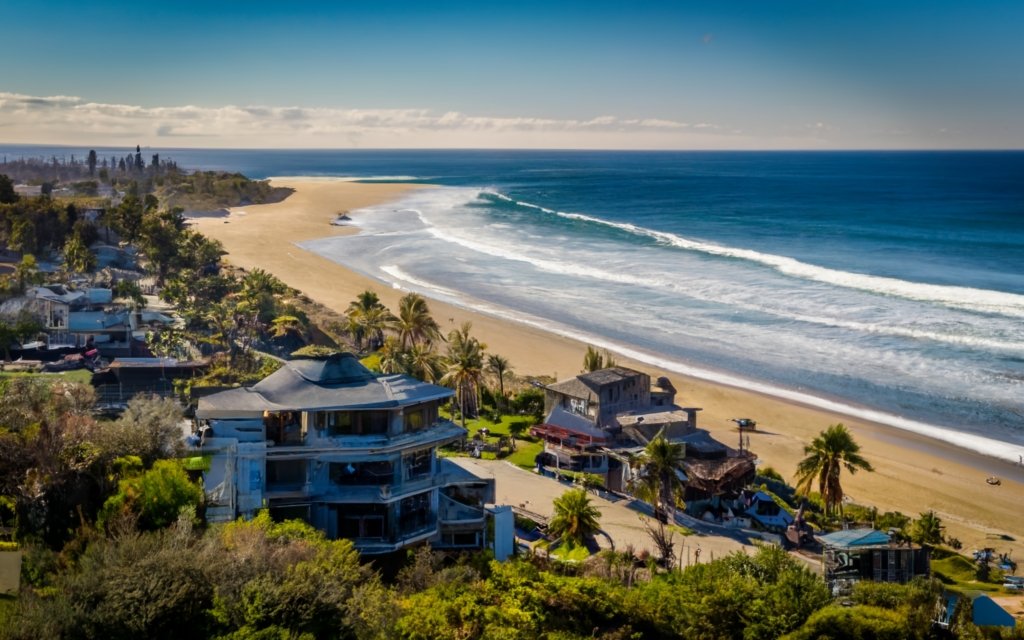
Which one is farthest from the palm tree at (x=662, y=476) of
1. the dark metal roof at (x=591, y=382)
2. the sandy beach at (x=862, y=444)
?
the sandy beach at (x=862, y=444)

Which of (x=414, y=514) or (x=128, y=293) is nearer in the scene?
(x=414, y=514)

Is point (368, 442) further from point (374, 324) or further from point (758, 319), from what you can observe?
point (758, 319)

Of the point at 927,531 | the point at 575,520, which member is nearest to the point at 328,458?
the point at 575,520

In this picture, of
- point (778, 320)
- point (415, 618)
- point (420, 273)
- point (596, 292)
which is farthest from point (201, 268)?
point (415, 618)

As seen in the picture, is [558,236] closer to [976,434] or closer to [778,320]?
[778,320]

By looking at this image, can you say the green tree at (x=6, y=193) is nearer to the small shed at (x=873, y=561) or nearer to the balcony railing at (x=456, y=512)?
the balcony railing at (x=456, y=512)
